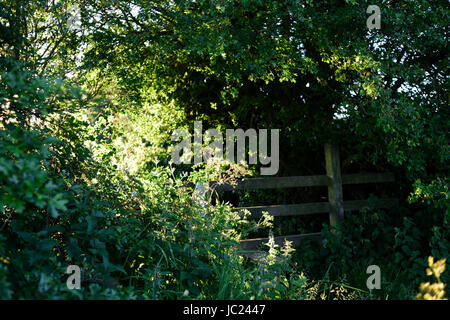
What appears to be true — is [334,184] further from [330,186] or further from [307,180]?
[307,180]

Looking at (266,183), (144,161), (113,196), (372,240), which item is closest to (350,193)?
(372,240)

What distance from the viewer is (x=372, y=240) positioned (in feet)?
17.7

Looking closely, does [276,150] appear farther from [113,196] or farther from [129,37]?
[113,196]

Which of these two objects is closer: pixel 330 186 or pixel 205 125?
pixel 330 186

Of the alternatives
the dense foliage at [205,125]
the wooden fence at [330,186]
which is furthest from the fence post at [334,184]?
the dense foliage at [205,125]

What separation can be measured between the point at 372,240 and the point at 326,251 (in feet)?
2.06

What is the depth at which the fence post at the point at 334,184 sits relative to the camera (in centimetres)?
586

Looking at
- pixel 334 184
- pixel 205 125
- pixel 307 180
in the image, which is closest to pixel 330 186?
pixel 334 184

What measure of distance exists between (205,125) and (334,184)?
2391 mm

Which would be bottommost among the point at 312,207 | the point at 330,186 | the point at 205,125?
the point at 312,207

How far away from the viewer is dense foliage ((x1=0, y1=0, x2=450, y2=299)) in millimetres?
2574

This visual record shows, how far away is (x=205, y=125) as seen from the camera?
22.9ft

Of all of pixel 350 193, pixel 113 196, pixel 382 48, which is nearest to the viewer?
pixel 113 196

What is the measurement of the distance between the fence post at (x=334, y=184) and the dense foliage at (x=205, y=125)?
0.53ft
